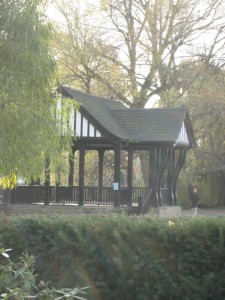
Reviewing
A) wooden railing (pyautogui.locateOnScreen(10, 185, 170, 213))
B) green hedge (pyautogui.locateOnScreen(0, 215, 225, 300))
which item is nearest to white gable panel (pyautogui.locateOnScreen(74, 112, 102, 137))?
wooden railing (pyautogui.locateOnScreen(10, 185, 170, 213))

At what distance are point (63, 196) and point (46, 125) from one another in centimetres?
1158

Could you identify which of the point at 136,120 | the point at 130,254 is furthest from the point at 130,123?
the point at 130,254

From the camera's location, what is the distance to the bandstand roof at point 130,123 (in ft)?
85.1

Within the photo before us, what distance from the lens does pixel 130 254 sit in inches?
339

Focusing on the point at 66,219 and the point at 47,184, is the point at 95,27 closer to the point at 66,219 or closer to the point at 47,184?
the point at 47,184

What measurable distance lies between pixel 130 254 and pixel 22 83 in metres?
7.18

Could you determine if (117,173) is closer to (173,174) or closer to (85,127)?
(85,127)

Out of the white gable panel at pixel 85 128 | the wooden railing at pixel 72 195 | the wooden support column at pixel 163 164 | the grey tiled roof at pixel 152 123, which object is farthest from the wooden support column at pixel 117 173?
the wooden support column at pixel 163 164

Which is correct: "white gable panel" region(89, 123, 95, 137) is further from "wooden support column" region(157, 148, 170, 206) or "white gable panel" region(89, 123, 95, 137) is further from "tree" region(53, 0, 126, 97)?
"tree" region(53, 0, 126, 97)

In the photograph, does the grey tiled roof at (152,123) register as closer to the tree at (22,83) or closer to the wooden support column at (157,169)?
the wooden support column at (157,169)

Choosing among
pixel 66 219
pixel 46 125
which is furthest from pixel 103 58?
pixel 66 219

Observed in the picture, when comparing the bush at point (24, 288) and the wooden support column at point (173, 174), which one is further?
the wooden support column at point (173, 174)

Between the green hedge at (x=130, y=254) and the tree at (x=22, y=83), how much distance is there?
5.31m

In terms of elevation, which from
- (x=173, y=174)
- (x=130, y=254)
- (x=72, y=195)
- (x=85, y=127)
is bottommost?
(x=130, y=254)
